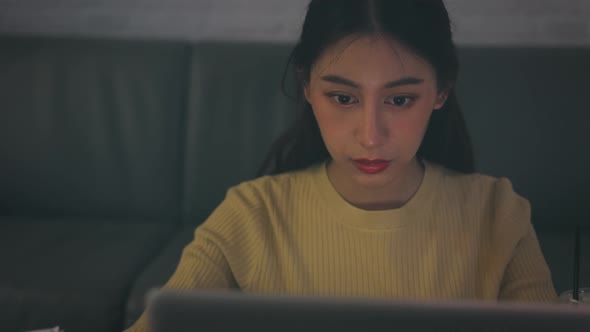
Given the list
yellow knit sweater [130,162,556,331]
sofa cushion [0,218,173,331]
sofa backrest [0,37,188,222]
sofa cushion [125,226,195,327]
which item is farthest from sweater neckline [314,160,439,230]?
sofa backrest [0,37,188,222]

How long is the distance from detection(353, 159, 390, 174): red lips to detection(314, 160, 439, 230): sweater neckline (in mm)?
83

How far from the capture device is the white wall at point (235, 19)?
1.20m

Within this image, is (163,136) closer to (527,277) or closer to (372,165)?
(372,165)

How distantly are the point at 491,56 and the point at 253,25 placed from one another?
0.53m

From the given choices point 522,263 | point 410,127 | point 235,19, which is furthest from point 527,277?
point 235,19

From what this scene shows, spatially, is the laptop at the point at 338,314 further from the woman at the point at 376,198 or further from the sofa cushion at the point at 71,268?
the sofa cushion at the point at 71,268

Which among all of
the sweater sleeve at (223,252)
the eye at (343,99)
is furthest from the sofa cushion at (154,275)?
the eye at (343,99)

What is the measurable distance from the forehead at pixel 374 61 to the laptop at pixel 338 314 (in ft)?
1.11

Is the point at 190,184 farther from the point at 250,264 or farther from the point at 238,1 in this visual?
the point at 250,264

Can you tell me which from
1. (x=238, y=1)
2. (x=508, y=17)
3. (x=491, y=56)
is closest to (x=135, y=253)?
(x=238, y=1)

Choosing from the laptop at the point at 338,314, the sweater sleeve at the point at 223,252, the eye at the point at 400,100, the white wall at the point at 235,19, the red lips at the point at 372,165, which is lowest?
the laptop at the point at 338,314

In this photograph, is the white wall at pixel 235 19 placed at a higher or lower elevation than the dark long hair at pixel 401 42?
higher

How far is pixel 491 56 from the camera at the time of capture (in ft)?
3.70

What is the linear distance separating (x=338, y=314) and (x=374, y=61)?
0.37 meters
